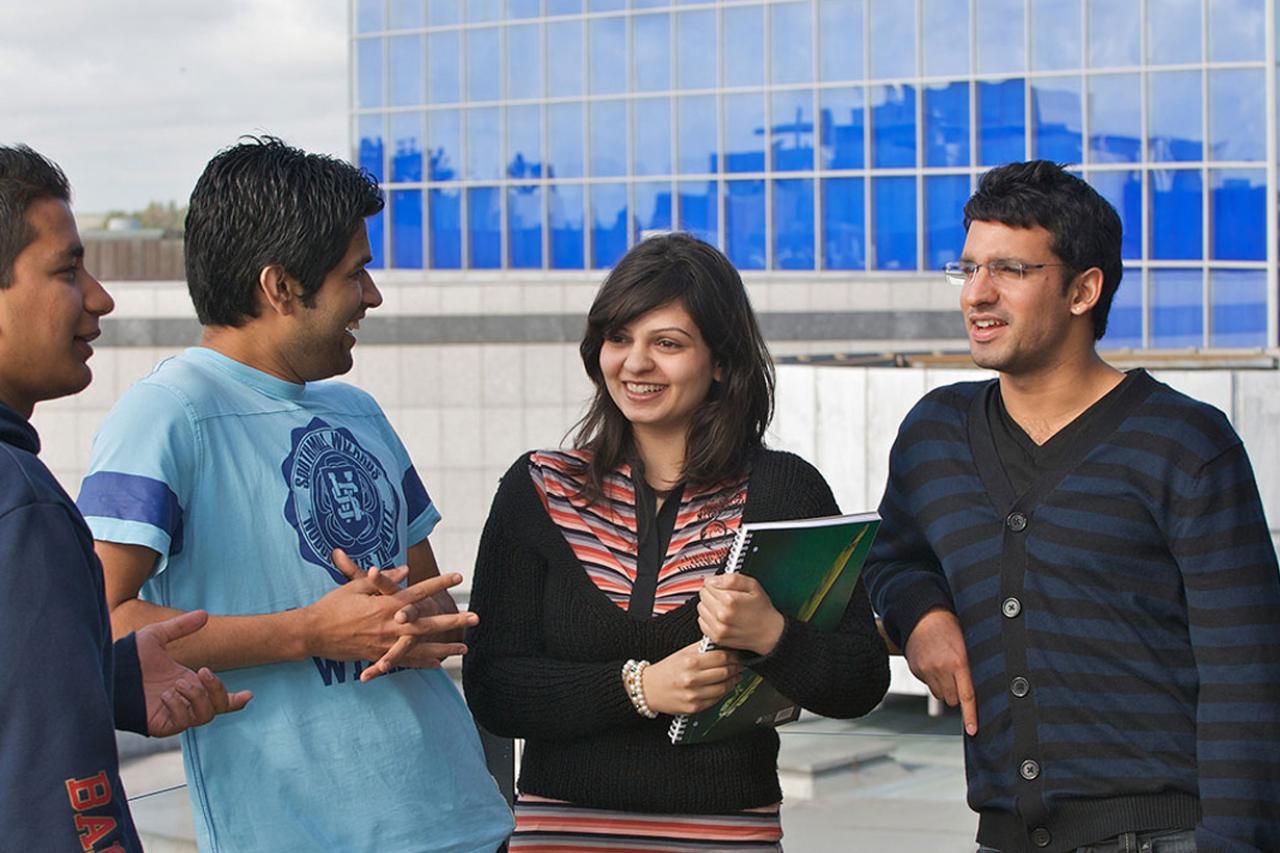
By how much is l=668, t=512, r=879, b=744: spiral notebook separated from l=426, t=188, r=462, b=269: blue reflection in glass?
107ft

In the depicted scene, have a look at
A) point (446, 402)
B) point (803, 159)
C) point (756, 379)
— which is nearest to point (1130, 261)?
point (803, 159)

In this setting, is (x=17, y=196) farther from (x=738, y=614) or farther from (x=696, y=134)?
(x=696, y=134)

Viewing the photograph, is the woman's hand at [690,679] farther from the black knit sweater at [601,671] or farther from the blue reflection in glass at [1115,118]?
the blue reflection in glass at [1115,118]

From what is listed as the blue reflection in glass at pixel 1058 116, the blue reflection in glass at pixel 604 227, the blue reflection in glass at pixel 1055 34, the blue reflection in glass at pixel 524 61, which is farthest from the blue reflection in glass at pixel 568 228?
the blue reflection in glass at pixel 1055 34

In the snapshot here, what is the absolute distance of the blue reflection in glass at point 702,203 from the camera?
3284 cm

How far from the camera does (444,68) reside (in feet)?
118

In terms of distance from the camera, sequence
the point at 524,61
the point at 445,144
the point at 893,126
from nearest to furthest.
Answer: the point at 893,126 < the point at 524,61 < the point at 445,144

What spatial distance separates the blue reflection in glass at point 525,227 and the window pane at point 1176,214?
12405 mm

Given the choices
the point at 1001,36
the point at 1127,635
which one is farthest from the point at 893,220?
the point at 1127,635

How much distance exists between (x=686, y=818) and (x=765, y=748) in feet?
0.69

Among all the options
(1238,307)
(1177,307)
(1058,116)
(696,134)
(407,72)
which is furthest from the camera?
(407,72)

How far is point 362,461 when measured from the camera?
2961 millimetres

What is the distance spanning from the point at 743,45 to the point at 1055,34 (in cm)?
629

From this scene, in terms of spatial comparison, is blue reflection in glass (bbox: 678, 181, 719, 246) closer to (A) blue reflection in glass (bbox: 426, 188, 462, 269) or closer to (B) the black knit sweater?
(A) blue reflection in glass (bbox: 426, 188, 462, 269)
